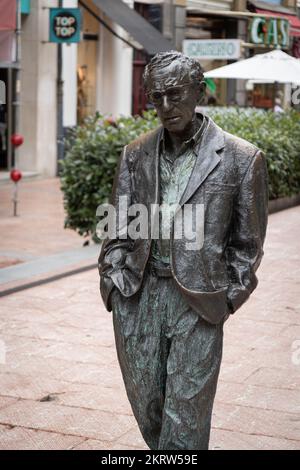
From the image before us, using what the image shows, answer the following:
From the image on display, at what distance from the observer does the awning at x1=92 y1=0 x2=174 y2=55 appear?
779 inches

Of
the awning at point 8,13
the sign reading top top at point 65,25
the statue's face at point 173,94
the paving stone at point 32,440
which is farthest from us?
the sign reading top top at point 65,25

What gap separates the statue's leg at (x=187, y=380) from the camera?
3777 mm


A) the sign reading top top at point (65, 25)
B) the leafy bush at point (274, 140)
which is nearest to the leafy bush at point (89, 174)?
the leafy bush at point (274, 140)

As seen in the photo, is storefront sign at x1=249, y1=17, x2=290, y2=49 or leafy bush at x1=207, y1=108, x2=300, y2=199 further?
storefront sign at x1=249, y1=17, x2=290, y2=49

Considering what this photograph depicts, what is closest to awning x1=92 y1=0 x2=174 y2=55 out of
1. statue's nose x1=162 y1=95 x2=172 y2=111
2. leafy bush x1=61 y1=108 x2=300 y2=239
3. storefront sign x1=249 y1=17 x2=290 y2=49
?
storefront sign x1=249 y1=17 x2=290 y2=49

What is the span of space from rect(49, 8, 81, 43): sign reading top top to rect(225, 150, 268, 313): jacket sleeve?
1671 centimetres

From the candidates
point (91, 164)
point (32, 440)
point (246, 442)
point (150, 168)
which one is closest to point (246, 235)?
point (150, 168)

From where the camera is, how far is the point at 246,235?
3.88 meters

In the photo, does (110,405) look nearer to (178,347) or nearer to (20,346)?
(20,346)

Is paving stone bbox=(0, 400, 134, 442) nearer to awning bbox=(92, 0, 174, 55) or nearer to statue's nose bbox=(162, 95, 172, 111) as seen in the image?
statue's nose bbox=(162, 95, 172, 111)

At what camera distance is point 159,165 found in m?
3.90

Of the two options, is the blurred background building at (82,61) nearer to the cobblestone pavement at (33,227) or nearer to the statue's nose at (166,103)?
the cobblestone pavement at (33,227)

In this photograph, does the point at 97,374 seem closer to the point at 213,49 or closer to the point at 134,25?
the point at 213,49
